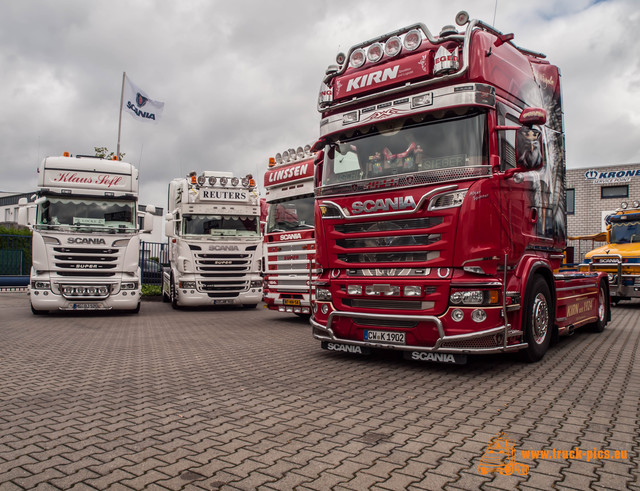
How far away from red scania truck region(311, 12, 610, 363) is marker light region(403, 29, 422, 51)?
0.02m

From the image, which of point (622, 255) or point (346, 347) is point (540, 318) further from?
point (622, 255)

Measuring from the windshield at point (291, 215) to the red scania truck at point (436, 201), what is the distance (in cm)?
385

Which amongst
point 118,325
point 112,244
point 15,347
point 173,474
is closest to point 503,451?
point 173,474

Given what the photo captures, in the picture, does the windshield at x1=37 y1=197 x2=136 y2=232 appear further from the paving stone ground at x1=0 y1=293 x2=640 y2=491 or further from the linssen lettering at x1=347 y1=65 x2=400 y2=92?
the linssen lettering at x1=347 y1=65 x2=400 y2=92

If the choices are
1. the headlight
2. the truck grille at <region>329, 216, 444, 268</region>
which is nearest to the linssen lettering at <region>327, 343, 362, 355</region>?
the headlight

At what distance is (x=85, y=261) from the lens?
12.9 meters

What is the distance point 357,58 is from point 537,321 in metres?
4.29

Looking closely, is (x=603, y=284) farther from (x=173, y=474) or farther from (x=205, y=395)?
(x=173, y=474)

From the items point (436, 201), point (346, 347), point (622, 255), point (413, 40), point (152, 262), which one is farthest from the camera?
point (152, 262)

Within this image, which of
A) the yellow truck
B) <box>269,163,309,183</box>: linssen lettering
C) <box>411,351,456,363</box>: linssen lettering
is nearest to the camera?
<box>411,351,456,363</box>: linssen lettering

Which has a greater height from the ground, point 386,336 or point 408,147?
point 408,147

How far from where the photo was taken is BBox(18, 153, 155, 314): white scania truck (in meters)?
12.7

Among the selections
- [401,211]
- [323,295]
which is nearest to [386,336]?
[323,295]

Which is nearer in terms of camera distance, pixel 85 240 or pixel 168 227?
pixel 85 240
